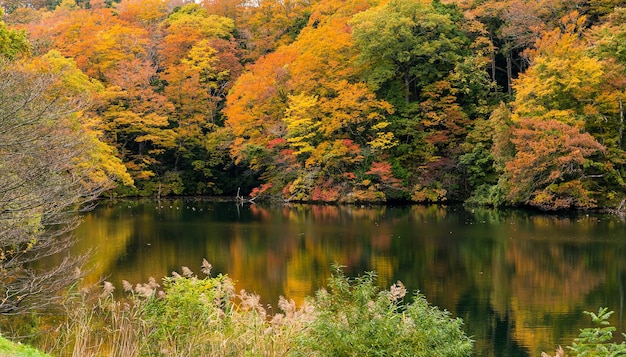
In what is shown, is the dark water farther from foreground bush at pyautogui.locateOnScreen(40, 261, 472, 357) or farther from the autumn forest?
foreground bush at pyautogui.locateOnScreen(40, 261, 472, 357)

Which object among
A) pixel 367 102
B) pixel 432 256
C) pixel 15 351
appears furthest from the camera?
pixel 367 102

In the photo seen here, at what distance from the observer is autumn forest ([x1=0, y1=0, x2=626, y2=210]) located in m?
27.6

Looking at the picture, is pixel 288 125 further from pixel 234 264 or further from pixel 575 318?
pixel 575 318

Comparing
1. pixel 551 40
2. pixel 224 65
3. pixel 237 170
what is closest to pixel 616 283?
pixel 551 40

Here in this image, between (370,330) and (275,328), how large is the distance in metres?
1.77

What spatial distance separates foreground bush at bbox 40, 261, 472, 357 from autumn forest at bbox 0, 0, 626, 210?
1736 centimetres

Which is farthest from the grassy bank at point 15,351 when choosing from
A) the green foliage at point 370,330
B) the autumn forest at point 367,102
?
the autumn forest at point 367,102

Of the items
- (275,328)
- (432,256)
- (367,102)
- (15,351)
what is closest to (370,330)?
(275,328)

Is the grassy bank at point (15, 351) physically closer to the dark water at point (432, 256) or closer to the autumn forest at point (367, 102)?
the dark water at point (432, 256)

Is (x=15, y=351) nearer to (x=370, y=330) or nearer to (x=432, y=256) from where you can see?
(x=370, y=330)

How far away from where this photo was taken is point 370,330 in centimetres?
671

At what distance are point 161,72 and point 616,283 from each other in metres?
33.3

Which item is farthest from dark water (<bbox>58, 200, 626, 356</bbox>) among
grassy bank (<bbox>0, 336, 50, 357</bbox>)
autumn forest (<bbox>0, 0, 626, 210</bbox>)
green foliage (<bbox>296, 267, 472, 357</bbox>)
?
grassy bank (<bbox>0, 336, 50, 357</bbox>)

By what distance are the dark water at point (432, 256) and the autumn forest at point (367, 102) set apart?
2.92 meters
